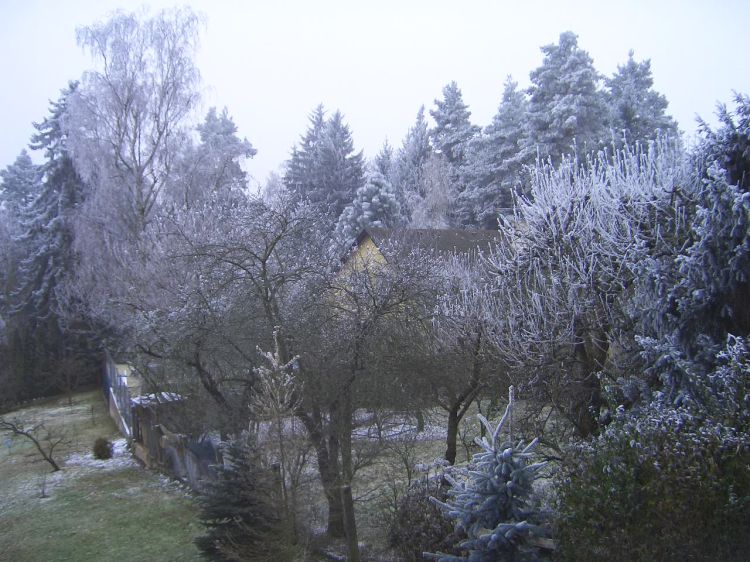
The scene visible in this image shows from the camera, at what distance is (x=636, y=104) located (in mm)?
30625

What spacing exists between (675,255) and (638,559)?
16.8ft

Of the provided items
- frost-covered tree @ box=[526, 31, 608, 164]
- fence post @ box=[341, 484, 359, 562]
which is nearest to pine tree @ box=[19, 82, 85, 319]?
frost-covered tree @ box=[526, 31, 608, 164]

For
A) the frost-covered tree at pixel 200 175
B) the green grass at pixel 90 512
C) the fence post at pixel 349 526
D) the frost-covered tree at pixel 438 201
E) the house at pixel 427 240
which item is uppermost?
the frost-covered tree at pixel 438 201

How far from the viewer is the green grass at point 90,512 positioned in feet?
35.9

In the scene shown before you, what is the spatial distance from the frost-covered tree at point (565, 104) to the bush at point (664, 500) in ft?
75.7

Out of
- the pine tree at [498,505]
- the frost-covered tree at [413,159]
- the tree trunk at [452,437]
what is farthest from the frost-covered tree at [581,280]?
the frost-covered tree at [413,159]

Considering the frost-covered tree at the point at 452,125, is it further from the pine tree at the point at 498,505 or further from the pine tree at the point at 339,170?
the pine tree at the point at 498,505

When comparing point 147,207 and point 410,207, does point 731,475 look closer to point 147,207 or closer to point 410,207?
point 147,207

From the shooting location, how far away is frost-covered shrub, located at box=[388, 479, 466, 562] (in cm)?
819

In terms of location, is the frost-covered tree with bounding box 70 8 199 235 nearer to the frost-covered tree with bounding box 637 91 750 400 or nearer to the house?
the house

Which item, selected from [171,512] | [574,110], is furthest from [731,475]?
[574,110]

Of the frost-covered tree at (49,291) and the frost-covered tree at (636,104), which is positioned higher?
the frost-covered tree at (636,104)

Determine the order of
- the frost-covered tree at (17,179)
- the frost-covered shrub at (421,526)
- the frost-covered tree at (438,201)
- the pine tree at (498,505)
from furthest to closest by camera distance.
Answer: the frost-covered tree at (17,179) < the frost-covered tree at (438,201) < the frost-covered shrub at (421,526) < the pine tree at (498,505)

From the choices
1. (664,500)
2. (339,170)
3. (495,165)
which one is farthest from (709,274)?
(339,170)
